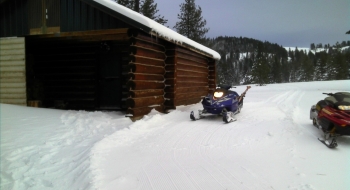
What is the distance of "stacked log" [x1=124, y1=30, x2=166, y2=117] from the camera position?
24.0 feet

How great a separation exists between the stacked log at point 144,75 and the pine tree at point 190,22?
20884 millimetres

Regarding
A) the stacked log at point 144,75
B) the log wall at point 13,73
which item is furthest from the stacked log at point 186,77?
the log wall at point 13,73

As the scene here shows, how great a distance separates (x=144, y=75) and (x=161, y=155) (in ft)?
12.6

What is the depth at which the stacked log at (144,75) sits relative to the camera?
732cm

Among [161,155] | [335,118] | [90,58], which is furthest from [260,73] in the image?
[161,155]

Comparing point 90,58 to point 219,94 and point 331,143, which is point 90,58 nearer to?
point 219,94

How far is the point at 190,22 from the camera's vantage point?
29.2 m

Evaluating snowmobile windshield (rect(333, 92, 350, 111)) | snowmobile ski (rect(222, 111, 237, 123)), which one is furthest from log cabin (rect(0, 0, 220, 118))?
snowmobile windshield (rect(333, 92, 350, 111))

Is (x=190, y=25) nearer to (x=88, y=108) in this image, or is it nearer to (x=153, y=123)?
(x=88, y=108)

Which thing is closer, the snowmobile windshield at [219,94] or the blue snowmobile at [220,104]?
the blue snowmobile at [220,104]

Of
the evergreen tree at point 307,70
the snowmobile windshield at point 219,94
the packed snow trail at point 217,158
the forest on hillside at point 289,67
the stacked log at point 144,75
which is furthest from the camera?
the evergreen tree at point 307,70

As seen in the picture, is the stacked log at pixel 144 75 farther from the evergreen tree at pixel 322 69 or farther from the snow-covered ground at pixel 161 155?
the evergreen tree at pixel 322 69

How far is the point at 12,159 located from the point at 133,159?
205 cm

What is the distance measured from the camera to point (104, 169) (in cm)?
391
